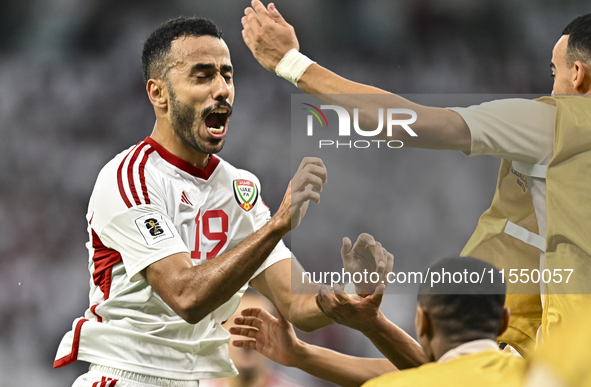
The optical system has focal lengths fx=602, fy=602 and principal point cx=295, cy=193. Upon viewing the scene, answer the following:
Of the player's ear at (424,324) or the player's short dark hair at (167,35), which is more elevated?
the player's short dark hair at (167,35)

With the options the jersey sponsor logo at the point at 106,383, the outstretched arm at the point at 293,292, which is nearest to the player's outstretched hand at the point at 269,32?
the outstretched arm at the point at 293,292

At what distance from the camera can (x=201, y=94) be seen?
9.20 feet

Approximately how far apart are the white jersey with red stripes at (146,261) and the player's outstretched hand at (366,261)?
59cm

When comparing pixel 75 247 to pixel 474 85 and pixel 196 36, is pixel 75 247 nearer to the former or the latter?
pixel 196 36

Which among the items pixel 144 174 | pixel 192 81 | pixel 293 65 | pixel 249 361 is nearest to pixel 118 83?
pixel 249 361

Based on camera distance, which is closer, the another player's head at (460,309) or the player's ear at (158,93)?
the another player's head at (460,309)

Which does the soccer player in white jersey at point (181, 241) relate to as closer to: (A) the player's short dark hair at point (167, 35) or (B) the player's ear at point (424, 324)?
(A) the player's short dark hair at point (167, 35)

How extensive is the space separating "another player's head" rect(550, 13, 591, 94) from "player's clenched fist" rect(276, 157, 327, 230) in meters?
1.15

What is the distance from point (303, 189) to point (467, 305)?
0.79 metres

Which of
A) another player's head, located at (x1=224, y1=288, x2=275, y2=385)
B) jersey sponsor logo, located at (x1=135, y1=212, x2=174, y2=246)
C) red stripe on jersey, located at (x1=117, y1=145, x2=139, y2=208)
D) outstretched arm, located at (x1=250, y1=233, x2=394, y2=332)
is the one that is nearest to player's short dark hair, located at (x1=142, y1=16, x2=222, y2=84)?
red stripe on jersey, located at (x1=117, y1=145, x2=139, y2=208)

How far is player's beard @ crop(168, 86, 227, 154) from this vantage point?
2812 mm

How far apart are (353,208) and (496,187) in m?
0.75


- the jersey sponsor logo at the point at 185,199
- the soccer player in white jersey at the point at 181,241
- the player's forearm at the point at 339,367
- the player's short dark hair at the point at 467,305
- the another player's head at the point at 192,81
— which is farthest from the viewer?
the player's forearm at the point at 339,367

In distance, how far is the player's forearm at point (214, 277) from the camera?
232 cm
